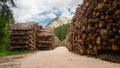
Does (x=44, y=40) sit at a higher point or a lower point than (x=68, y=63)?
higher

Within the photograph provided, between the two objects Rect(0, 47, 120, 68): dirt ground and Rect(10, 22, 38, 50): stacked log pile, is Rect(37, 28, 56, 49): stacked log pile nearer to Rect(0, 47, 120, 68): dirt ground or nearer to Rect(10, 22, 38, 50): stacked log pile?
Rect(10, 22, 38, 50): stacked log pile

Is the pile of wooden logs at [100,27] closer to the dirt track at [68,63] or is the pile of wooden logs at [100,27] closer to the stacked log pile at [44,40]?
the dirt track at [68,63]

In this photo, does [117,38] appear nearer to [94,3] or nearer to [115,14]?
[115,14]

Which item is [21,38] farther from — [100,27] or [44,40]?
[100,27]

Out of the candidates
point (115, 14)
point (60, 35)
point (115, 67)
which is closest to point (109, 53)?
point (115, 14)

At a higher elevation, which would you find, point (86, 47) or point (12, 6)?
point (12, 6)

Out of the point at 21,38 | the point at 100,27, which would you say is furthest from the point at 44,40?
the point at 100,27

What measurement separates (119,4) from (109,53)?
2.08m

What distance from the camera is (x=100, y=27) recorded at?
993 centimetres

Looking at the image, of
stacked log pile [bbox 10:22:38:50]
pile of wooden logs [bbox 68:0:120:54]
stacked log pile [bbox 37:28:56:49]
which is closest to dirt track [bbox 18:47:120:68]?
pile of wooden logs [bbox 68:0:120:54]

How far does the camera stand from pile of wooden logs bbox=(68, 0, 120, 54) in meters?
9.13

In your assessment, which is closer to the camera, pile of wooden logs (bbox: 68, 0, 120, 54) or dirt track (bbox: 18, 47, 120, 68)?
dirt track (bbox: 18, 47, 120, 68)

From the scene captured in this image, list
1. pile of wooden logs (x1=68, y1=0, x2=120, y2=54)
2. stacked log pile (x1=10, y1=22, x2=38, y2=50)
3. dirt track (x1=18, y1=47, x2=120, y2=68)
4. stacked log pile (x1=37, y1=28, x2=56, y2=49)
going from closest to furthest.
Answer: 1. dirt track (x1=18, y1=47, x2=120, y2=68)
2. pile of wooden logs (x1=68, y1=0, x2=120, y2=54)
3. stacked log pile (x1=10, y1=22, x2=38, y2=50)
4. stacked log pile (x1=37, y1=28, x2=56, y2=49)

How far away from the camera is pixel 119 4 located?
364 inches
